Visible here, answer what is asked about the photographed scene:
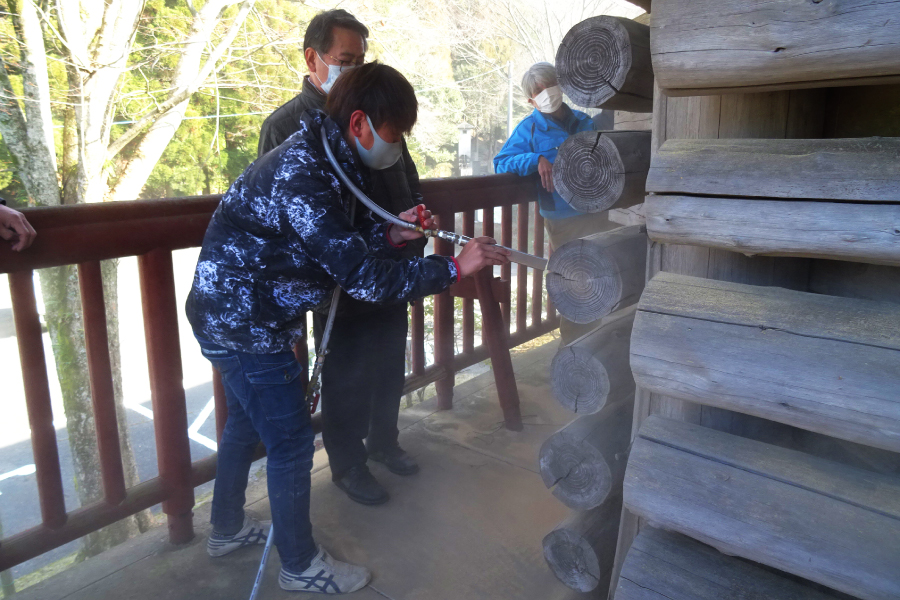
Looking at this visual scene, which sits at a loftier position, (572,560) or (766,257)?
(766,257)

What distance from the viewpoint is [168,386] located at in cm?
260

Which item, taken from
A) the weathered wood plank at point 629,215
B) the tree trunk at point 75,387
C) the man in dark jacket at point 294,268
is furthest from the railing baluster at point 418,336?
the tree trunk at point 75,387

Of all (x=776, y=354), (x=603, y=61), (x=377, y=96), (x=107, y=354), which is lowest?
(x=107, y=354)

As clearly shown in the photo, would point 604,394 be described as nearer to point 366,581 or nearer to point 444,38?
point 366,581

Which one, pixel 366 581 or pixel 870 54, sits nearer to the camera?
pixel 870 54

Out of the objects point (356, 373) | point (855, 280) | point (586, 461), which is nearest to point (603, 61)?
point (855, 280)

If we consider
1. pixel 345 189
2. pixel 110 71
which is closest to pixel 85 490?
pixel 110 71

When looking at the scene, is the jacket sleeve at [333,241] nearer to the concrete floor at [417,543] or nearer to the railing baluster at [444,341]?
the concrete floor at [417,543]

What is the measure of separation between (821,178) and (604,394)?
40.6 inches

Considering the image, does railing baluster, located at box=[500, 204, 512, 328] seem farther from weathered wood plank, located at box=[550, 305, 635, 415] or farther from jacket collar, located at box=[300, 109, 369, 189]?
jacket collar, located at box=[300, 109, 369, 189]

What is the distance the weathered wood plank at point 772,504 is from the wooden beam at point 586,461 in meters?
0.40

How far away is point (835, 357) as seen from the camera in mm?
1664

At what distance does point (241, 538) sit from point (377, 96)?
1760 millimetres

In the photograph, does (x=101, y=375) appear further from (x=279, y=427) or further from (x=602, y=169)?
(x=602, y=169)
